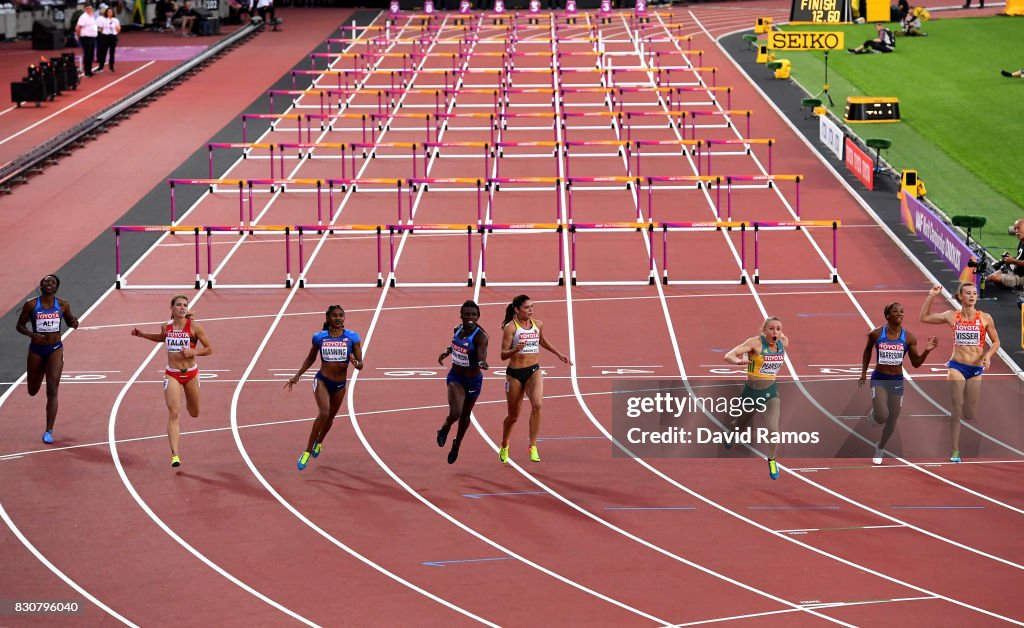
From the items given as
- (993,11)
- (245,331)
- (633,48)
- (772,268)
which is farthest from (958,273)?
(993,11)

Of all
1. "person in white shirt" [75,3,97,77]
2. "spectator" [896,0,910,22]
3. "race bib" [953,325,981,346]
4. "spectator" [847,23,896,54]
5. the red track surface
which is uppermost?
"spectator" [896,0,910,22]

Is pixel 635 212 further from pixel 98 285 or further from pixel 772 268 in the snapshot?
pixel 98 285

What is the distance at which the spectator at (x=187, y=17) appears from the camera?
185ft

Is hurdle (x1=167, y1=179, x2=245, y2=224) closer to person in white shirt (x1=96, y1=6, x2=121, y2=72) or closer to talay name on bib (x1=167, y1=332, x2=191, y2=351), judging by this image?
talay name on bib (x1=167, y1=332, x2=191, y2=351)

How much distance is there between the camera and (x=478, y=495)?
14852 millimetres

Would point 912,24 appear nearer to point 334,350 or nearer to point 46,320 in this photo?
point 334,350

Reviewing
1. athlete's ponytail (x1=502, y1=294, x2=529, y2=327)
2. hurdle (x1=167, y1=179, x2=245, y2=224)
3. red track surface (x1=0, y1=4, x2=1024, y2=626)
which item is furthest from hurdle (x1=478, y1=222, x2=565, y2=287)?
athlete's ponytail (x1=502, y1=294, x2=529, y2=327)

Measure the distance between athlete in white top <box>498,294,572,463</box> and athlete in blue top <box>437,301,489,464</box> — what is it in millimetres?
261

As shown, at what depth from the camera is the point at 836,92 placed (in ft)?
140

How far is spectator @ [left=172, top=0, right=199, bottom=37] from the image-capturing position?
56.5 m

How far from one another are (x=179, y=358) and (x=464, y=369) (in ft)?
9.09

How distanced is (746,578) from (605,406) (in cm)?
512

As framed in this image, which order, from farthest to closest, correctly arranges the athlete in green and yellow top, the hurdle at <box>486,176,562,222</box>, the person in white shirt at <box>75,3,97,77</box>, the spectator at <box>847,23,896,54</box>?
the spectator at <box>847,23,896,54</box>
the person in white shirt at <box>75,3,97,77</box>
the hurdle at <box>486,176,562,222</box>
the athlete in green and yellow top

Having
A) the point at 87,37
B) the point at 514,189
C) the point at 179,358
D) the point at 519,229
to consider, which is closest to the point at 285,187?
the point at 514,189
